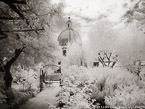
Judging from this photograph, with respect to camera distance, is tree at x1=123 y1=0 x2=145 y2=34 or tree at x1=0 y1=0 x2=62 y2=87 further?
tree at x1=123 y1=0 x2=145 y2=34

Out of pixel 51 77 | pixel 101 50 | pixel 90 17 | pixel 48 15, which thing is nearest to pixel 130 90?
pixel 48 15

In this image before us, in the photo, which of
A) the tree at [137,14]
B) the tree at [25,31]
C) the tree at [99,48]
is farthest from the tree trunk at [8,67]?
the tree at [99,48]

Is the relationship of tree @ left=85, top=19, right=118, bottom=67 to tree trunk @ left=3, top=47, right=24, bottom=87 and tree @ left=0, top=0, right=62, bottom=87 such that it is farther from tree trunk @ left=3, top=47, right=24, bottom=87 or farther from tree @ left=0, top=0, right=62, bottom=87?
tree trunk @ left=3, top=47, right=24, bottom=87

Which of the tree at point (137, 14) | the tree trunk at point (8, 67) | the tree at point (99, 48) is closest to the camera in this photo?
the tree trunk at point (8, 67)

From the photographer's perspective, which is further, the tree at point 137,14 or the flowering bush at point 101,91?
the tree at point 137,14

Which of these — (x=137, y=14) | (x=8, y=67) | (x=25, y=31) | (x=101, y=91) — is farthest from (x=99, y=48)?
(x=25, y=31)

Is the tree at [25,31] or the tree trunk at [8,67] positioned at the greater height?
the tree at [25,31]

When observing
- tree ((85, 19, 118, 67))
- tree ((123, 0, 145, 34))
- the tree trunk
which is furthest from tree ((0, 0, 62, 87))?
tree ((85, 19, 118, 67))

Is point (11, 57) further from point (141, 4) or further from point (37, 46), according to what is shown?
point (141, 4)

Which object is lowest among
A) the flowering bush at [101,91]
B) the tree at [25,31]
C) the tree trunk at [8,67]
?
the flowering bush at [101,91]

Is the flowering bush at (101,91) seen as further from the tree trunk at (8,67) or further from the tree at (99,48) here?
the tree at (99,48)

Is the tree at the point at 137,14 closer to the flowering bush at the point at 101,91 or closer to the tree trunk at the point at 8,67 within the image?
the flowering bush at the point at 101,91

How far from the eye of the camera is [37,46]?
17.8ft

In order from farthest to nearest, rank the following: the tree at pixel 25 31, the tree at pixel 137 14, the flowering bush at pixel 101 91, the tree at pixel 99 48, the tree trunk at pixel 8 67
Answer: the tree at pixel 99 48, the tree at pixel 137 14, the tree trunk at pixel 8 67, the flowering bush at pixel 101 91, the tree at pixel 25 31
